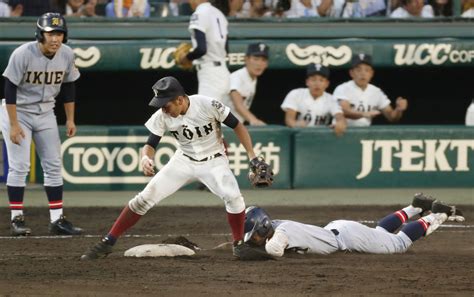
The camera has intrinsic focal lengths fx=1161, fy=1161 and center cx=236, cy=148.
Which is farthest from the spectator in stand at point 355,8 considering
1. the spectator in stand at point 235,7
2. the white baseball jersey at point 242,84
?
the white baseball jersey at point 242,84

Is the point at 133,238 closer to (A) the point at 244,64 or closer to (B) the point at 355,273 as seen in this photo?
(B) the point at 355,273

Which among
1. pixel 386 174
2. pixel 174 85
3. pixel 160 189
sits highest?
pixel 174 85

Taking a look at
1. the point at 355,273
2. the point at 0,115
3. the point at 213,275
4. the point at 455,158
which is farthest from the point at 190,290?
the point at 455,158

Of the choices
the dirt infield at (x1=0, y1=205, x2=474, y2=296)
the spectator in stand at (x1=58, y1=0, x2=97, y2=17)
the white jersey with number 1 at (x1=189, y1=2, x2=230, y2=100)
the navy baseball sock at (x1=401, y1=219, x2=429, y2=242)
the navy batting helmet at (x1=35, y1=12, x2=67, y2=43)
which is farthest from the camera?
A: the spectator in stand at (x1=58, y1=0, x2=97, y2=17)

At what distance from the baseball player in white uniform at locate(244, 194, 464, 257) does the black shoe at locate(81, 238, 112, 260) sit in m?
1.01

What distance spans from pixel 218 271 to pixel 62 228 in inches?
101

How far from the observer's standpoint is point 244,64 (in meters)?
13.5

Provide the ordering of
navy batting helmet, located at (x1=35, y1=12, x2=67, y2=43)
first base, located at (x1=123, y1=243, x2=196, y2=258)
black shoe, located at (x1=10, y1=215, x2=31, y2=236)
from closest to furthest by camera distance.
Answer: first base, located at (x1=123, y1=243, x2=196, y2=258)
navy batting helmet, located at (x1=35, y1=12, x2=67, y2=43)
black shoe, located at (x1=10, y1=215, x2=31, y2=236)

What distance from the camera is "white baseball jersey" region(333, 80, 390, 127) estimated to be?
1323 centimetres

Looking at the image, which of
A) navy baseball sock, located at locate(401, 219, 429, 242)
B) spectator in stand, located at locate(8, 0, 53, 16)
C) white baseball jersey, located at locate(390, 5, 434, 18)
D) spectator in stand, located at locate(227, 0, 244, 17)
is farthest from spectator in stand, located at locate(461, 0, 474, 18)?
navy baseball sock, located at locate(401, 219, 429, 242)

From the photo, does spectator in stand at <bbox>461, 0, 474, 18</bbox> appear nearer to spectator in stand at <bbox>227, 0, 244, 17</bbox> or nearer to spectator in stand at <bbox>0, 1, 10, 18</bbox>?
spectator in stand at <bbox>227, 0, 244, 17</bbox>

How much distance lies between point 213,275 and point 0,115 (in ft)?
10.9

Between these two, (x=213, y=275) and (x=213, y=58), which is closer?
(x=213, y=275)

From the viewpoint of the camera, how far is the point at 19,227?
9.90m
